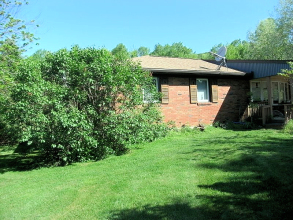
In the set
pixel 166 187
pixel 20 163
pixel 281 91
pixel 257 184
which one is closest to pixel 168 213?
pixel 166 187

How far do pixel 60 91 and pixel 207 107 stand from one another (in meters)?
8.64

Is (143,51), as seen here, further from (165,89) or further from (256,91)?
(165,89)

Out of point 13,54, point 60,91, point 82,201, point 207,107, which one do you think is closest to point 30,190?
point 82,201

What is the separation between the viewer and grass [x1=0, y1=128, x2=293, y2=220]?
3.89 meters

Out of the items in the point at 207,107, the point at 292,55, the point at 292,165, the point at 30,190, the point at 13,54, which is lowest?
the point at 30,190

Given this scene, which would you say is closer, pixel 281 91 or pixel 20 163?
pixel 20 163

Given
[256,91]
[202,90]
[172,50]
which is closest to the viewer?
A: [202,90]

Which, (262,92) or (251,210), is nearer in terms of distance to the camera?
(251,210)

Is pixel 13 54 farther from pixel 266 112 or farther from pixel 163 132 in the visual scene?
pixel 266 112

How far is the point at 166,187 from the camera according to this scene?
4.89 m

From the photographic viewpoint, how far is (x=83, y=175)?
657 centimetres

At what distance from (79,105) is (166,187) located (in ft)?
15.6

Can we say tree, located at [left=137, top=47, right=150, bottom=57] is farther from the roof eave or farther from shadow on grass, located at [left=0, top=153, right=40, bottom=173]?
shadow on grass, located at [left=0, top=153, right=40, bottom=173]

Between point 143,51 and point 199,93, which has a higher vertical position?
point 143,51
